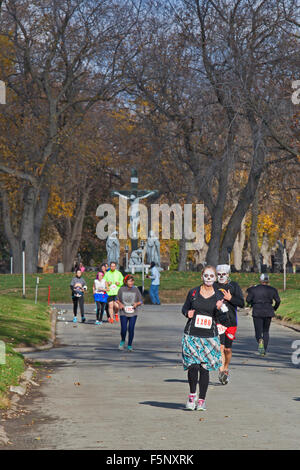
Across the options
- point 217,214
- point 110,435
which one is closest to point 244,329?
point 110,435

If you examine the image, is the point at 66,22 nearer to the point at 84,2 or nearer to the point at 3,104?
the point at 84,2

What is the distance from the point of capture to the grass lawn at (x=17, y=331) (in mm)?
15109

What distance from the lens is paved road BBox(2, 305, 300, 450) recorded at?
1041 cm

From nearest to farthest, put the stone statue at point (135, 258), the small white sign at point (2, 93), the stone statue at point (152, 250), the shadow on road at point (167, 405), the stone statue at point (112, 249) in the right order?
the shadow on road at point (167, 405)
the small white sign at point (2, 93)
the stone statue at point (152, 250)
the stone statue at point (112, 249)
the stone statue at point (135, 258)

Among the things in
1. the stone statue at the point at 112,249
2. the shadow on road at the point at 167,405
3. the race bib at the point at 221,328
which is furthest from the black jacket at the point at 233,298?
the stone statue at the point at 112,249

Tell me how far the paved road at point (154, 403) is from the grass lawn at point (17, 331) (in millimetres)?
526

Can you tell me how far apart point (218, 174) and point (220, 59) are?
6277mm

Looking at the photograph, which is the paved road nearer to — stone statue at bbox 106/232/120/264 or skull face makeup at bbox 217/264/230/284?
skull face makeup at bbox 217/264/230/284

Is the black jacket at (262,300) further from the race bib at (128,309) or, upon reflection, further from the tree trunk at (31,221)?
the tree trunk at (31,221)

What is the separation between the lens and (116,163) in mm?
66750

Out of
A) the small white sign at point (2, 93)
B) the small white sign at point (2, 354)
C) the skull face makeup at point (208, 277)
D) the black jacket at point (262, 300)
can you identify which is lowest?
the small white sign at point (2, 354)

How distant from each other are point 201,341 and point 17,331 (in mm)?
12107

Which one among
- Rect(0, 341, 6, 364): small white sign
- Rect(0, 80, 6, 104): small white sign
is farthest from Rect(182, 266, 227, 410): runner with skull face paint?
Rect(0, 80, 6, 104): small white sign

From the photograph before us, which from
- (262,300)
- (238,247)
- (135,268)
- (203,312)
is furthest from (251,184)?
(203,312)
